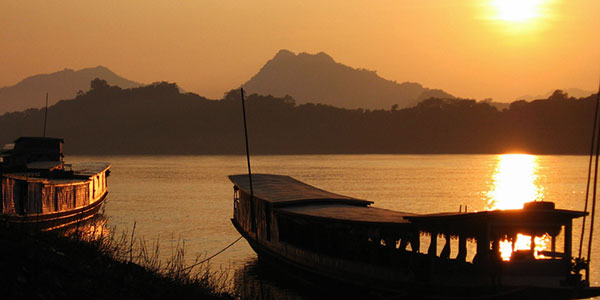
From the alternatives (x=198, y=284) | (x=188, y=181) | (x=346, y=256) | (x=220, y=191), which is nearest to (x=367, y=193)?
(x=220, y=191)

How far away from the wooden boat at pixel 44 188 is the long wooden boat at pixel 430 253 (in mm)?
9052

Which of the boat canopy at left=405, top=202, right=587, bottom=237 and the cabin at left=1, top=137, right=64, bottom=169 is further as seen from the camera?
the cabin at left=1, top=137, right=64, bottom=169

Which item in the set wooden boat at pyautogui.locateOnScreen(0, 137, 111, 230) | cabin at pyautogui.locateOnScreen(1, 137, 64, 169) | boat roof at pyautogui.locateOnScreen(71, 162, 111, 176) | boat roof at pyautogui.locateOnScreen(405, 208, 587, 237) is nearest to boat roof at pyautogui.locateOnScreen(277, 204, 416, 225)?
boat roof at pyautogui.locateOnScreen(405, 208, 587, 237)

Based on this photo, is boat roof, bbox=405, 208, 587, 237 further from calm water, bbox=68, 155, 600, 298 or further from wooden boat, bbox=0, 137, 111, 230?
wooden boat, bbox=0, 137, 111, 230

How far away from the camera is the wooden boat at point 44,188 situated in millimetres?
34281

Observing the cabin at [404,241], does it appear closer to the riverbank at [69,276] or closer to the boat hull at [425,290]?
the boat hull at [425,290]

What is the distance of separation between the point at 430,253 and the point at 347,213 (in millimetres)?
5672

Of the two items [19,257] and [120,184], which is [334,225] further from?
[120,184]

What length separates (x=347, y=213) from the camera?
27844 mm

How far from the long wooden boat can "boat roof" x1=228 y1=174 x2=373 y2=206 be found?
0.60 metres

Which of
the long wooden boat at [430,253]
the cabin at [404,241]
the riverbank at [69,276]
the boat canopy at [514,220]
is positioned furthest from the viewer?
the cabin at [404,241]

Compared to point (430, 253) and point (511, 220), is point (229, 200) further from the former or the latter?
point (511, 220)

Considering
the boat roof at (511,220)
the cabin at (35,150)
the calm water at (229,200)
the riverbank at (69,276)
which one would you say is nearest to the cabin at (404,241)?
the boat roof at (511,220)

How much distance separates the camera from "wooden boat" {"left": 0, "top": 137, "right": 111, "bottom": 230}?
34.3m
